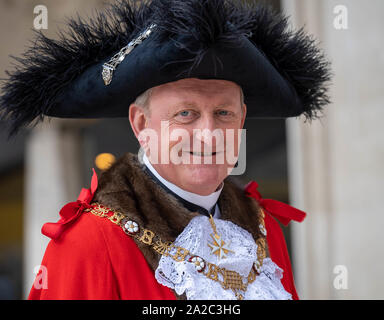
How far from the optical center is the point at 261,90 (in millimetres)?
1869

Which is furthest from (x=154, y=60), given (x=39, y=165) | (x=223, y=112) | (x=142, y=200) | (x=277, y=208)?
(x=39, y=165)

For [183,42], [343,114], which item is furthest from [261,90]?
[343,114]

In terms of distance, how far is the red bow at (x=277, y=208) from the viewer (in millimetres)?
2193

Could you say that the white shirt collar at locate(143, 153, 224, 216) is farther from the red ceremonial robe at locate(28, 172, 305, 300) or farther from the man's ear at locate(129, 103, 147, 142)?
the red ceremonial robe at locate(28, 172, 305, 300)

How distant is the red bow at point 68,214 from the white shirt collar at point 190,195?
224 mm

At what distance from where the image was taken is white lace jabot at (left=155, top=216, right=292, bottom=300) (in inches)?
63.4

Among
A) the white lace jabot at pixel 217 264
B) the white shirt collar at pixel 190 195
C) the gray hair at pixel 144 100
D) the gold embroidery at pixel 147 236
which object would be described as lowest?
the white lace jabot at pixel 217 264

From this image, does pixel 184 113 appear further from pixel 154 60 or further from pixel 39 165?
pixel 39 165

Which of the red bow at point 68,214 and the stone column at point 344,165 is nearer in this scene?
the red bow at point 68,214

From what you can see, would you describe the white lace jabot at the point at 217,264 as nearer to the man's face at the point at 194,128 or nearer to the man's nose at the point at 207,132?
the man's face at the point at 194,128

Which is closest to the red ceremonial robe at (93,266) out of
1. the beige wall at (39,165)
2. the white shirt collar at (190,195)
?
the white shirt collar at (190,195)
